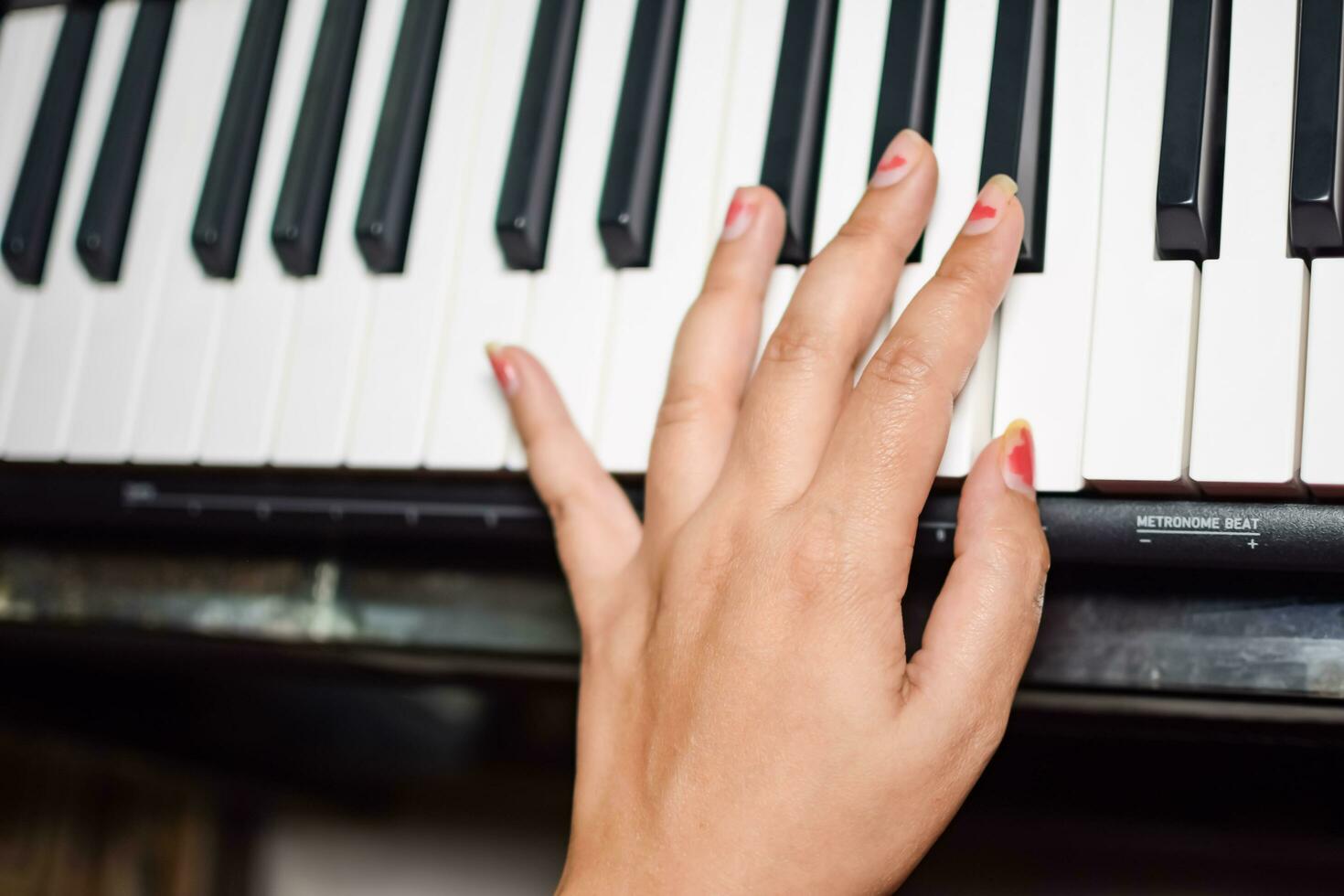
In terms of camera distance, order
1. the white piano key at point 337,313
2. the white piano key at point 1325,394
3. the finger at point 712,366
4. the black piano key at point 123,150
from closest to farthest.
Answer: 1. the white piano key at point 1325,394
2. the finger at point 712,366
3. the white piano key at point 337,313
4. the black piano key at point 123,150

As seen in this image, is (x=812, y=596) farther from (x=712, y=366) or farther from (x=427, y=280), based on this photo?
(x=427, y=280)

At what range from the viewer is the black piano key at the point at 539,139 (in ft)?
2.67

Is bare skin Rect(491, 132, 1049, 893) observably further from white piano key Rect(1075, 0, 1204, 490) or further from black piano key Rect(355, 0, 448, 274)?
black piano key Rect(355, 0, 448, 274)

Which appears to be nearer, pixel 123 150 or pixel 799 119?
pixel 799 119

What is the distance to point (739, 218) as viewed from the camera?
74 cm

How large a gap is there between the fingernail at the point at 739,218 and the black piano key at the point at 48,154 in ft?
1.89

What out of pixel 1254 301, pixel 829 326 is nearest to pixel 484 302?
pixel 829 326

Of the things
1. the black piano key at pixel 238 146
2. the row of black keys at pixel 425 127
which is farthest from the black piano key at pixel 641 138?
the black piano key at pixel 238 146

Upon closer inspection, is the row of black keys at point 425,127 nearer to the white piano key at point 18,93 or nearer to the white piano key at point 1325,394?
the white piano key at point 18,93

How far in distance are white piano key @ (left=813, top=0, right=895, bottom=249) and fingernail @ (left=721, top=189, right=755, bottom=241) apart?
5 centimetres

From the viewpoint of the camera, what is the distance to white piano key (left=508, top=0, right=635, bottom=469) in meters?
0.78

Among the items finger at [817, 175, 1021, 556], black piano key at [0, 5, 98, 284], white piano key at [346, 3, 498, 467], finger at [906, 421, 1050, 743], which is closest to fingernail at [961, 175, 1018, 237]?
finger at [817, 175, 1021, 556]

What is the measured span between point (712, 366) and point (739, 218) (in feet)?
0.30

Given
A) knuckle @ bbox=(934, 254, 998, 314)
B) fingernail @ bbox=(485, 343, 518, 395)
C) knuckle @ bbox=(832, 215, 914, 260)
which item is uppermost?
knuckle @ bbox=(832, 215, 914, 260)
